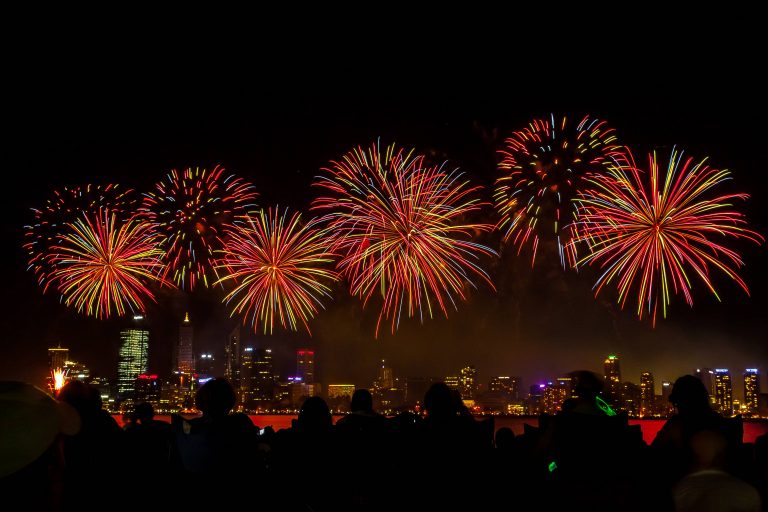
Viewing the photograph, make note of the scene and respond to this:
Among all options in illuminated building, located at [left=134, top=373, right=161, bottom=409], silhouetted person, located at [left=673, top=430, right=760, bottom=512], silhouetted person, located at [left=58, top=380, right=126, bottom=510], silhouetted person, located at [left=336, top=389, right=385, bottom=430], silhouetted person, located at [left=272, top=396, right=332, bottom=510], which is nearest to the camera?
silhouetted person, located at [left=673, top=430, right=760, bottom=512]

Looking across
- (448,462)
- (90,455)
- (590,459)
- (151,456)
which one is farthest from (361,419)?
(90,455)

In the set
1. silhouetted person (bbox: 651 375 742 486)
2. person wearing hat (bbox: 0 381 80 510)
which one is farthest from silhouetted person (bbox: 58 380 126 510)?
silhouetted person (bbox: 651 375 742 486)

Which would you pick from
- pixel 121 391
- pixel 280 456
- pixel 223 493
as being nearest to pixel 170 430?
pixel 280 456

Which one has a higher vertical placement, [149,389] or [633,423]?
[633,423]

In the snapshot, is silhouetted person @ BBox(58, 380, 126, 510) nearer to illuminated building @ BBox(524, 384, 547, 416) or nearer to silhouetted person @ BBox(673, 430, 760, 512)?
silhouetted person @ BBox(673, 430, 760, 512)

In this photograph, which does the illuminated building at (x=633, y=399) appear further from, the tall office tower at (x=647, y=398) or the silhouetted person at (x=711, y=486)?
the silhouetted person at (x=711, y=486)

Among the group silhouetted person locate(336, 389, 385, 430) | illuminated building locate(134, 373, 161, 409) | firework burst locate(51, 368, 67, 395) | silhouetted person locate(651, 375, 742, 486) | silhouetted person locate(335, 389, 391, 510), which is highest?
silhouetted person locate(651, 375, 742, 486)

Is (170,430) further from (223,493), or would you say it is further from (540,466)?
(540,466)

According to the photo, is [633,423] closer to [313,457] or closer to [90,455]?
[313,457]
